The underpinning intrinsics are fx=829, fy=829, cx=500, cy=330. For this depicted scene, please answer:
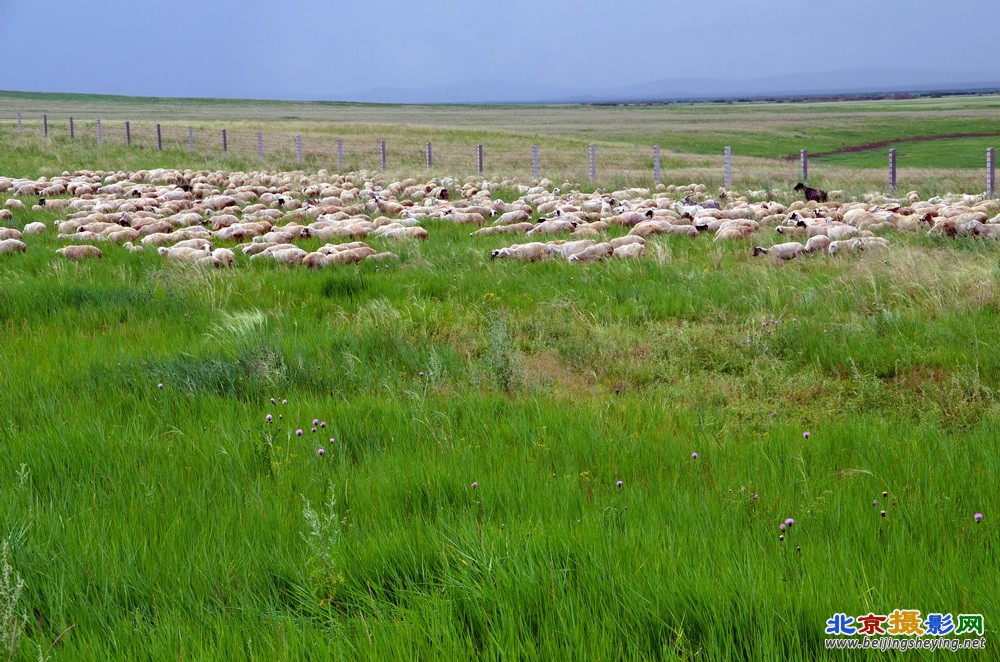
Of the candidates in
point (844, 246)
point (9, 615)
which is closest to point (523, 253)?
point (844, 246)

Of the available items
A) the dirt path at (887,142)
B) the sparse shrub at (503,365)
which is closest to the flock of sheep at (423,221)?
the sparse shrub at (503,365)

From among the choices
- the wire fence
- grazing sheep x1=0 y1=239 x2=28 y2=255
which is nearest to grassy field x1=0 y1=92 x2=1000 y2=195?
the wire fence

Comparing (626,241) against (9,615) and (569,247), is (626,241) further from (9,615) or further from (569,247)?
(9,615)

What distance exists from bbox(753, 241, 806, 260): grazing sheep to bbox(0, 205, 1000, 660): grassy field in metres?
2.39

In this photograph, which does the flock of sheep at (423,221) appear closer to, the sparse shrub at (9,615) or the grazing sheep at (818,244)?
the grazing sheep at (818,244)

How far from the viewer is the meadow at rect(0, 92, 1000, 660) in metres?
2.68

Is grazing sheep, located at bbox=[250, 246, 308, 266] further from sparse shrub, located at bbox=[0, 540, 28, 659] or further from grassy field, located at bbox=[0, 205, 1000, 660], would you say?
sparse shrub, located at bbox=[0, 540, 28, 659]

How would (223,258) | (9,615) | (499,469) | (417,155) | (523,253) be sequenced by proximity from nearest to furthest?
(9,615) < (499,469) < (223,258) < (523,253) < (417,155)

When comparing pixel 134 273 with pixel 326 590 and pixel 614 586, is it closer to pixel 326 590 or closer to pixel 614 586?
pixel 326 590

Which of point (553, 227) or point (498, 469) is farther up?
point (553, 227)

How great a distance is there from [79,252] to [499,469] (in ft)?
31.4

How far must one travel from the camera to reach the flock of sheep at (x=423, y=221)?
11.2 meters

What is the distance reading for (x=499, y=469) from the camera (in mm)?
4004

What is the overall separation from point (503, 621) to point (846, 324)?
532cm
